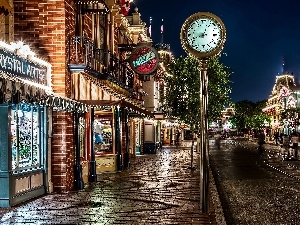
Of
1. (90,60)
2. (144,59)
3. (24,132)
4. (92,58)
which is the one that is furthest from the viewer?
(144,59)

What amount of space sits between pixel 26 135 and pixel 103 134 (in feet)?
31.4

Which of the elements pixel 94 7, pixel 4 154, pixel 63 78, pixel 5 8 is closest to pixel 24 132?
pixel 4 154

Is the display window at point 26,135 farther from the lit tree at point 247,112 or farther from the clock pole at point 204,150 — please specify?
the lit tree at point 247,112

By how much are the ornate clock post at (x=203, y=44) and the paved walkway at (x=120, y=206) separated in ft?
3.30

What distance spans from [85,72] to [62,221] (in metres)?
7.62

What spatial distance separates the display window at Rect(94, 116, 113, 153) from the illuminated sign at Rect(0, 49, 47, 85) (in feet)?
27.6

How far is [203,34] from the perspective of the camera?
1079cm

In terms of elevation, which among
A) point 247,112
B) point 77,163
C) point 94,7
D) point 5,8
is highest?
point 247,112

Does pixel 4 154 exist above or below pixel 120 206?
above

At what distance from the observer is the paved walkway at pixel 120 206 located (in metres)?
9.90

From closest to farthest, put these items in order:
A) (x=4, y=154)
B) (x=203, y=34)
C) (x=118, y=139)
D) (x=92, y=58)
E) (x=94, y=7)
Result: 1. (x=203, y=34)
2. (x=4, y=154)
3. (x=94, y=7)
4. (x=92, y=58)
5. (x=118, y=139)

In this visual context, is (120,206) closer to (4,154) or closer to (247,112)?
(4,154)

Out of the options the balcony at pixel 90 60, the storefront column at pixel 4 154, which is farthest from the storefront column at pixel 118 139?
the storefront column at pixel 4 154

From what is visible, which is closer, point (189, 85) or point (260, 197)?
point (260, 197)
